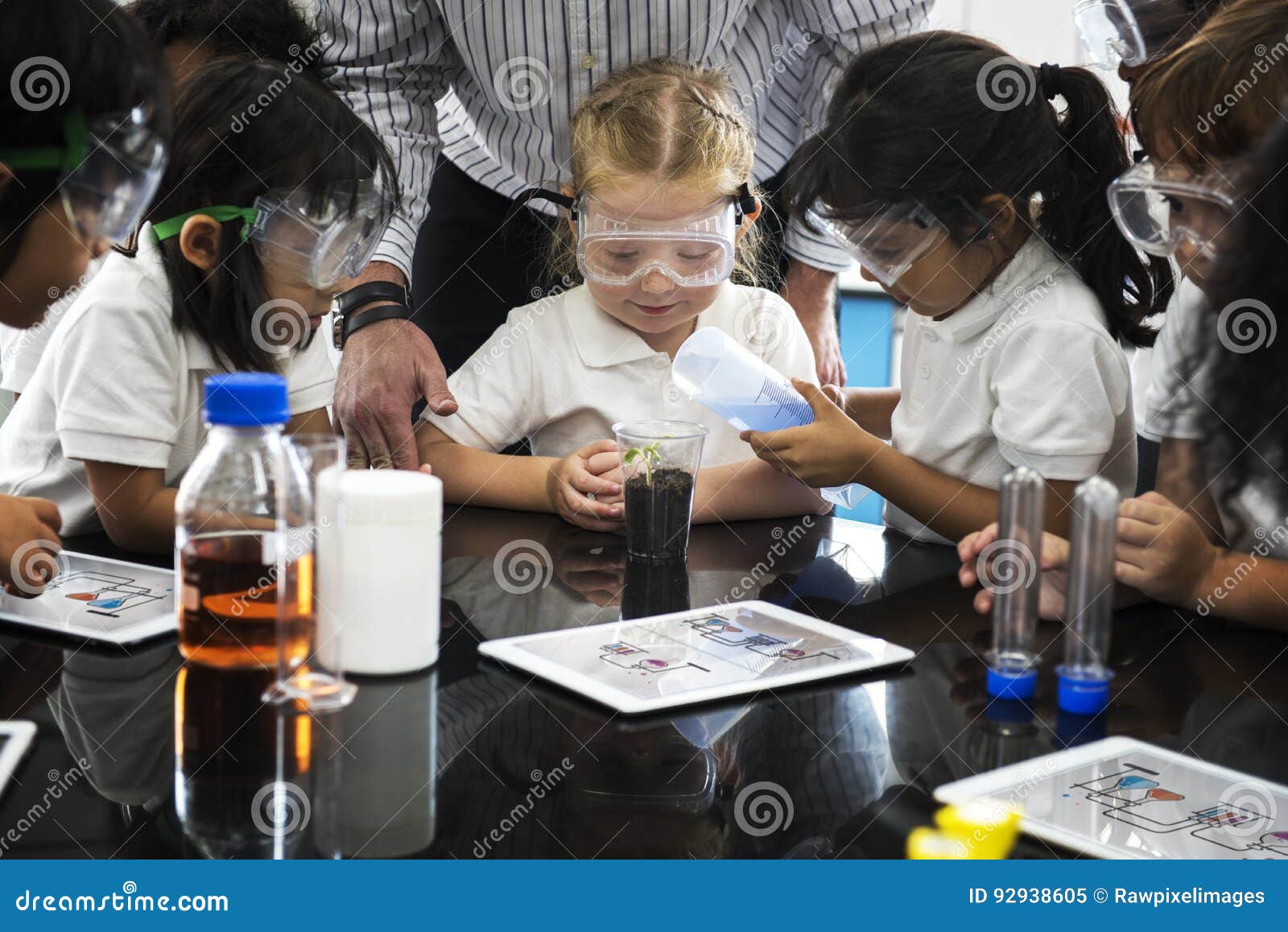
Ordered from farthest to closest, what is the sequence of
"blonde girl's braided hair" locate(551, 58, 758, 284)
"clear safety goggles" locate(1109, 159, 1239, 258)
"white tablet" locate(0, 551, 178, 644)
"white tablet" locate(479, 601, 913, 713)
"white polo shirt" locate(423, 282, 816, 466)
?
"white polo shirt" locate(423, 282, 816, 466) → "blonde girl's braided hair" locate(551, 58, 758, 284) → "clear safety goggles" locate(1109, 159, 1239, 258) → "white tablet" locate(0, 551, 178, 644) → "white tablet" locate(479, 601, 913, 713)

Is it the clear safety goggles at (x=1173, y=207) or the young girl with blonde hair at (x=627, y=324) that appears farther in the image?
the young girl with blonde hair at (x=627, y=324)

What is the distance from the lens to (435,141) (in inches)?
82.0

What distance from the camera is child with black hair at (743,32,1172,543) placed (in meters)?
1.50

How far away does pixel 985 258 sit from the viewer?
158 centimetres

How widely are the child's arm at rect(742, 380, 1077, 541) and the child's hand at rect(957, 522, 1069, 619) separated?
0.30 m

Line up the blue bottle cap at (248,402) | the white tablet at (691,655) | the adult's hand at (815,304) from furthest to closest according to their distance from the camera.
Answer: the adult's hand at (815,304), the white tablet at (691,655), the blue bottle cap at (248,402)

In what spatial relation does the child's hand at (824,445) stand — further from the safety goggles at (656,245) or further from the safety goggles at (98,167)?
the safety goggles at (98,167)

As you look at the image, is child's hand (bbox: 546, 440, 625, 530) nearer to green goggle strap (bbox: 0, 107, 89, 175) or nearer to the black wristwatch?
the black wristwatch

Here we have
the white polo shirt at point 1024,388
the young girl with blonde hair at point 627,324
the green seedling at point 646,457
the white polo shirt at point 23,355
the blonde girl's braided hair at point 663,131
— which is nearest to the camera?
the green seedling at point 646,457

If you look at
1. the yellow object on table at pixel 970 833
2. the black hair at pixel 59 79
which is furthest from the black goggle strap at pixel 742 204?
the yellow object on table at pixel 970 833

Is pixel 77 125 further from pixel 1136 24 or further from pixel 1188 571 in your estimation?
pixel 1136 24

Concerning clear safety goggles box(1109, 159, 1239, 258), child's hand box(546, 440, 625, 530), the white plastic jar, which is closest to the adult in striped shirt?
child's hand box(546, 440, 625, 530)

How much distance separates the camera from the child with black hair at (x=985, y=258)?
150 centimetres

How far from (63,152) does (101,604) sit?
0.42 metres
